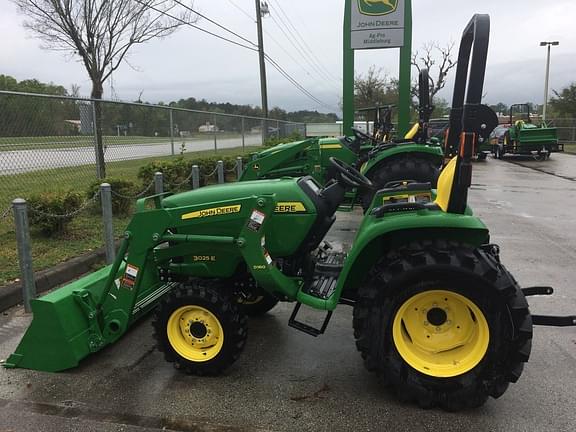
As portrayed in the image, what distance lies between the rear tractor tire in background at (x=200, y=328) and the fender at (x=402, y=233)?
0.47 m

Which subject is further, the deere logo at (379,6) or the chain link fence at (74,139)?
the deere logo at (379,6)

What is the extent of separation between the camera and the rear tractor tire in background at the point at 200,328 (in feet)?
10.1

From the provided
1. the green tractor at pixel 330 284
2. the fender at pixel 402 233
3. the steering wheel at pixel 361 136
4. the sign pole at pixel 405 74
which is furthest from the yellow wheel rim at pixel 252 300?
the sign pole at pixel 405 74

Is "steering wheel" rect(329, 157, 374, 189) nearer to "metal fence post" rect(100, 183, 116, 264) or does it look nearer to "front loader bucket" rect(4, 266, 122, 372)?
"front loader bucket" rect(4, 266, 122, 372)

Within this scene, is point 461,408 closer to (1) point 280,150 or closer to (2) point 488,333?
(2) point 488,333

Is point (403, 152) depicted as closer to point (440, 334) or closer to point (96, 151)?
point (440, 334)

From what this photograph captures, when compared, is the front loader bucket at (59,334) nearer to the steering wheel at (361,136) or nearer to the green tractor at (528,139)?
the steering wheel at (361,136)

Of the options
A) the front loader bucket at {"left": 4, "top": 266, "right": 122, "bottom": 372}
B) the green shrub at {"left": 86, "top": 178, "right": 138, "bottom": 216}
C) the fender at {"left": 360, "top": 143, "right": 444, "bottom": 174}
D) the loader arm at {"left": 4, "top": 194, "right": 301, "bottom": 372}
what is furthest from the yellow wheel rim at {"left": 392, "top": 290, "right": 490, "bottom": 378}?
the green shrub at {"left": 86, "top": 178, "right": 138, "bottom": 216}

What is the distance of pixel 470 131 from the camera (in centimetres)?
268

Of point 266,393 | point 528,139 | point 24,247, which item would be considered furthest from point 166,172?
point 528,139

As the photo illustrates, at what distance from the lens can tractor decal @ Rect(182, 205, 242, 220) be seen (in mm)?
3068

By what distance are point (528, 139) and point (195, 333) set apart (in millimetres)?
21474

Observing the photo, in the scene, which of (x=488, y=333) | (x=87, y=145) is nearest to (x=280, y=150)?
(x=87, y=145)

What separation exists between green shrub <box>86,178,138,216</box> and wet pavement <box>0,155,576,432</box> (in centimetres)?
324
